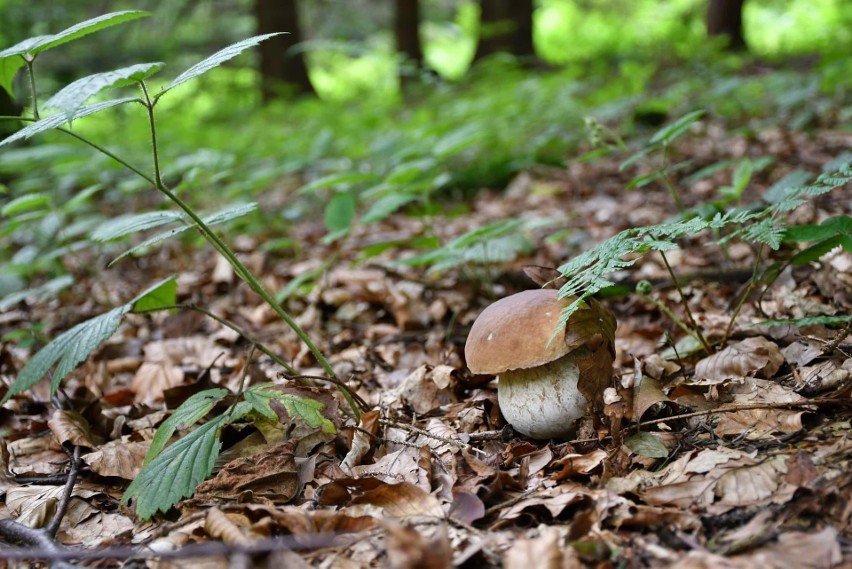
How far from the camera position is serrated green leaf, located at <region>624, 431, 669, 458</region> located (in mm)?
1855

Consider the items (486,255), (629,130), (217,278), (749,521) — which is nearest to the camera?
(749,521)

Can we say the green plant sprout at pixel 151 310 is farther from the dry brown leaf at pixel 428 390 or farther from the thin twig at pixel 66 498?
the dry brown leaf at pixel 428 390

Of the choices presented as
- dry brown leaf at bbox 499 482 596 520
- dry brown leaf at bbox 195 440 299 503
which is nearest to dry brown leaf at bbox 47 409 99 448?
dry brown leaf at bbox 195 440 299 503

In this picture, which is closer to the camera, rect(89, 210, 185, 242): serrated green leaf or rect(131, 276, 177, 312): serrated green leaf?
rect(89, 210, 185, 242): serrated green leaf

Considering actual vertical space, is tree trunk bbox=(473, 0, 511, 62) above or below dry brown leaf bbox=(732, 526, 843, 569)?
above

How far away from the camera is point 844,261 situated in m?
2.72

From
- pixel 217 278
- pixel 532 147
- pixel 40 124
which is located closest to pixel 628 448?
pixel 40 124

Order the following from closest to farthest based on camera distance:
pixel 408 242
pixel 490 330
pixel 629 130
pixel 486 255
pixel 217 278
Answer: pixel 490 330
pixel 486 255
pixel 408 242
pixel 217 278
pixel 629 130

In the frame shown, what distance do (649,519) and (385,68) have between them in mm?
17178

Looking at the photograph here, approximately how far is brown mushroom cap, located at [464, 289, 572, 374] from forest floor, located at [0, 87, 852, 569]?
32cm

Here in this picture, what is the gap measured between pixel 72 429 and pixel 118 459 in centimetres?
31

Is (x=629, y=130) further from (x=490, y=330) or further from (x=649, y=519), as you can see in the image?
(x=649, y=519)

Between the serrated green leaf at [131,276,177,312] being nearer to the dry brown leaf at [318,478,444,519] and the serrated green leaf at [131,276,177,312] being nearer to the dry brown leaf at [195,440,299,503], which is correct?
the dry brown leaf at [195,440,299,503]

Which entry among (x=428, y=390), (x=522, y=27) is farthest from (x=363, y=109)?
(x=428, y=390)
